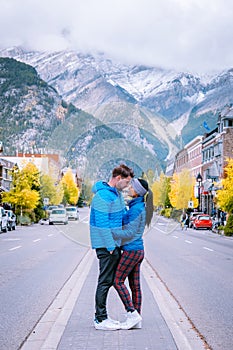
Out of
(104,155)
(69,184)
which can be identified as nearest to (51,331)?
(104,155)

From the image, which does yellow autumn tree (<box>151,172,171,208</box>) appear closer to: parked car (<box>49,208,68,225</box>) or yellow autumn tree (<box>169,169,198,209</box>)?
parked car (<box>49,208,68,225</box>)

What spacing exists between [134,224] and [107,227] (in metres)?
0.43

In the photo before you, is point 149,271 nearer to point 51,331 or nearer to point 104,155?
point 104,155

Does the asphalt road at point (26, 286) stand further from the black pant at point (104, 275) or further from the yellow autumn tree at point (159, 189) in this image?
the yellow autumn tree at point (159, 189)

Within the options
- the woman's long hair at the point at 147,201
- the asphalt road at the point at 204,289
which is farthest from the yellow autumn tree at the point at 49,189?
the woman's long hair at the point at 147,201

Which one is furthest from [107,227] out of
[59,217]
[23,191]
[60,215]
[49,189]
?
[49,189]

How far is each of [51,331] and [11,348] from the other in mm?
840

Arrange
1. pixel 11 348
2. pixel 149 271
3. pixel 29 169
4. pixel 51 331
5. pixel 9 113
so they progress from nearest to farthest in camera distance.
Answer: pixel 11 348, pixel 51 331, pixel 149 271, pixel 29 169, pixel 9 113

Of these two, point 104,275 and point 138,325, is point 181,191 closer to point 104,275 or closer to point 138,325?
point 138,325

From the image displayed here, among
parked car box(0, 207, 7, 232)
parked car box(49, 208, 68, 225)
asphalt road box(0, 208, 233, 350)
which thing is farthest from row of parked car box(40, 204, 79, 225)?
asphalt road box(0, 208, 233, 350)

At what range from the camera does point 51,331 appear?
7.71 meters

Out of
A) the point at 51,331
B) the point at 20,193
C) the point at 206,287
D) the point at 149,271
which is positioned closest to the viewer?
the point at 51,331

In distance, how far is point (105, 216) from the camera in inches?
300

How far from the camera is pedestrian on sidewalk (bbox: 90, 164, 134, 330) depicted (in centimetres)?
762
